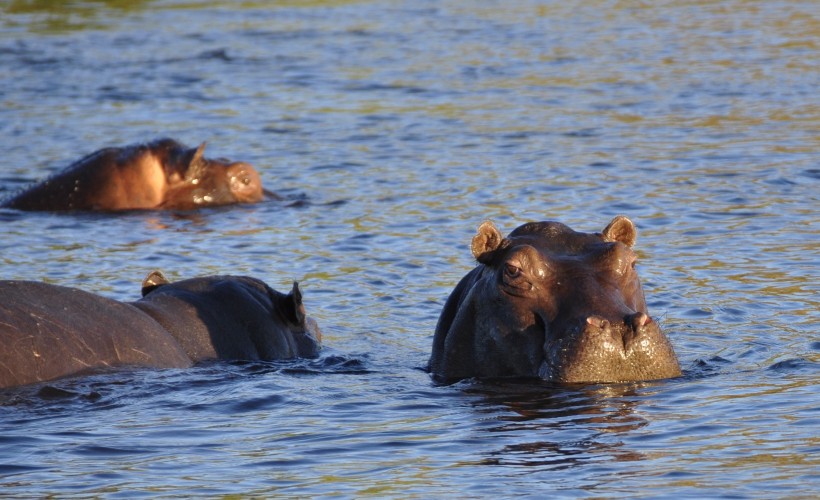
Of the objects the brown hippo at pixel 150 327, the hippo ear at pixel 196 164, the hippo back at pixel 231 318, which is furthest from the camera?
the hippo ear at pixel 196 164

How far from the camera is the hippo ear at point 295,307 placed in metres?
10.2

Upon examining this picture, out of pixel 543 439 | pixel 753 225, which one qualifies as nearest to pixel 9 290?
pixel 543 439

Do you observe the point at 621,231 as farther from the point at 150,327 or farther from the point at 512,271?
the point at 150,327

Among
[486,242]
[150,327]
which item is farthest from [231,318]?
[486,242]

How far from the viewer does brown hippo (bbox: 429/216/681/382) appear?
815 cm

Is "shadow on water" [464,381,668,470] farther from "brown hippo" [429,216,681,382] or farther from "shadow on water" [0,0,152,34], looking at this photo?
"shadow on water" [0,0,152,34]

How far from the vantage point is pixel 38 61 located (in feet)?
84.4

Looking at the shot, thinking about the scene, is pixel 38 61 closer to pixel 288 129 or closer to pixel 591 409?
pixel 288 129

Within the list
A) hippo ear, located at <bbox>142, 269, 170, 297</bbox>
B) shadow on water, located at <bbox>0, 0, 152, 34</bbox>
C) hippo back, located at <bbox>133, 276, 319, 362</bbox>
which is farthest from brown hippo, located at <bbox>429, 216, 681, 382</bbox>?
shadow on water, located at <bbox>0, 0, 152, 34</bbox>

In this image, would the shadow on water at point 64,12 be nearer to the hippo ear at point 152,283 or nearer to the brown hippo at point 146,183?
the brown hippo at point 146,183

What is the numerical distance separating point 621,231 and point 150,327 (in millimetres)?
2744

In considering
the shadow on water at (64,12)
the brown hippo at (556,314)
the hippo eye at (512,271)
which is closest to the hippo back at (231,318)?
the brown hippo at (556,314)

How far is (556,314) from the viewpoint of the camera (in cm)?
834

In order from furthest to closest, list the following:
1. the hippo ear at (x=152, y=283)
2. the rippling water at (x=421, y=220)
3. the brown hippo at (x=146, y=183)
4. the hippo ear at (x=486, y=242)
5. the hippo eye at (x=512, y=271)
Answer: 1. the brown hippo at (x=146, y=183)
2. the hippo ear at (x=152, y=283)
3. the hippo ear at (x=486, y=242)
4. the hippo eye at (x=512, y=271)
5. the rippling water at (x=421, y=220)
